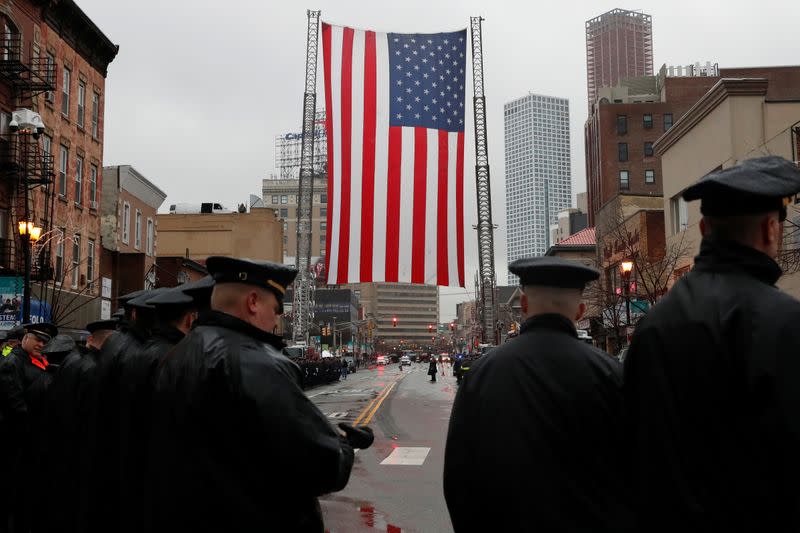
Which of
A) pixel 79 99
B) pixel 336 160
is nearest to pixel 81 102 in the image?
pixel 79 99

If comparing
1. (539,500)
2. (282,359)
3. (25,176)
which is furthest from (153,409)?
(25,176)

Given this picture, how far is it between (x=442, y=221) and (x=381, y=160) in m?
1.73

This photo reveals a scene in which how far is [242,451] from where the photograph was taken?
11.1 feet

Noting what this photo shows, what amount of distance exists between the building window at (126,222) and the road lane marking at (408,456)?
28534 millimetres

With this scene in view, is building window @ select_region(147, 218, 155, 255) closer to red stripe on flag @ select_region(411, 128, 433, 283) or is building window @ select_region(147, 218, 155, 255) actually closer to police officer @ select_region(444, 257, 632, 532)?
red stripe on flag @ select_region(411, 128, 433, 283)

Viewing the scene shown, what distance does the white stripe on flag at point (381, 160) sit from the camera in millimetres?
15859

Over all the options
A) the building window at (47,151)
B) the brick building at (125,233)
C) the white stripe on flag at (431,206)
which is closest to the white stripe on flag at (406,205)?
the white stripe on flag at (431,206)

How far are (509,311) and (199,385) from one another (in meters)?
98.0

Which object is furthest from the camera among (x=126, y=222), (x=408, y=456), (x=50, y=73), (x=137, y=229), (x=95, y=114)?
(x=137, y=229)

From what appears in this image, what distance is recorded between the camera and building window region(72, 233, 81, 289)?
32906 millimetres

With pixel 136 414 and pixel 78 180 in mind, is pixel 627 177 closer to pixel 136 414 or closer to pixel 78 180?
pixel 78 180

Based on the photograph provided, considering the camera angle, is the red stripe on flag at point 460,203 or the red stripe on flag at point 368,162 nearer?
the red stripe on flag at point 368,162

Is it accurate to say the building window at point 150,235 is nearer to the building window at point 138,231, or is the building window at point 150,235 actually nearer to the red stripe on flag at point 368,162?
the building window at point 138,231

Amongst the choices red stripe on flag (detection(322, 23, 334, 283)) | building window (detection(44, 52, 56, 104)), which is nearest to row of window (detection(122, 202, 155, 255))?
building window (detection(44, 52, 56, 104))
